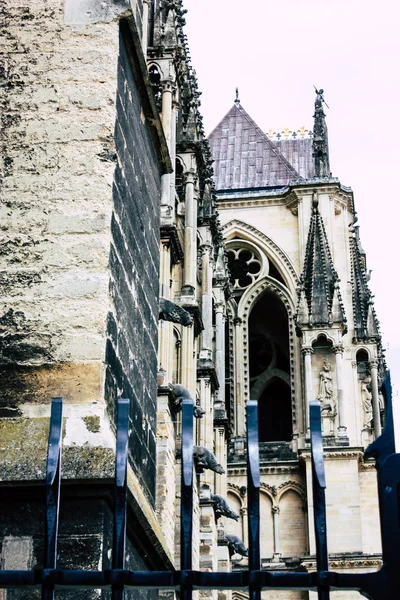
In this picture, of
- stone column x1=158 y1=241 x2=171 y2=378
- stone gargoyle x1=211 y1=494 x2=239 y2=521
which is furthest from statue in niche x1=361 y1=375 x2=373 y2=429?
stone column x1=158 y1=241 x2=171 y2=378

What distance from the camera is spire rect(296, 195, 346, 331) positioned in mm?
30109

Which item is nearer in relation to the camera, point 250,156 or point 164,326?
point 164,326

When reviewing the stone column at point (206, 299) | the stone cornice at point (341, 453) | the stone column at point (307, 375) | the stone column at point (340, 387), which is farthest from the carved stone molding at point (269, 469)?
the stone column at point (206, 299)

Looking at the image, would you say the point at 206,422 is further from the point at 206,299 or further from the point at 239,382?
the point at 239,382

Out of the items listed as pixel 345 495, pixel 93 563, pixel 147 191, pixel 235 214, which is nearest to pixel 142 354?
pixel 147 191

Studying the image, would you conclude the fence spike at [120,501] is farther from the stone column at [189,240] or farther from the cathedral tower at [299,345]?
the cathedral tower at [299,345]

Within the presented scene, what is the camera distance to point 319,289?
30531 millimetres

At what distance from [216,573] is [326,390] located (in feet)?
87.1

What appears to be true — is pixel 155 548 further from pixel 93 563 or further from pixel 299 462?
pixel 299 462

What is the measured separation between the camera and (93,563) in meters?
3.51

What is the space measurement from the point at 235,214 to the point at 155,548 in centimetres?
2925

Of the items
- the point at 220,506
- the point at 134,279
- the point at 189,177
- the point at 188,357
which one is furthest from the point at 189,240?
the point at 134,279

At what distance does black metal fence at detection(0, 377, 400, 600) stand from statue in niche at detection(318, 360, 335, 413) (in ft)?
85.9

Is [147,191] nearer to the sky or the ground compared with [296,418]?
nearer to the ground
